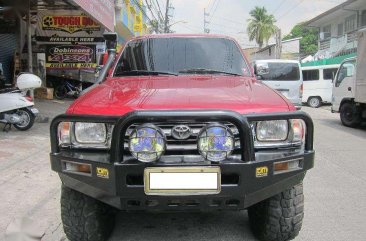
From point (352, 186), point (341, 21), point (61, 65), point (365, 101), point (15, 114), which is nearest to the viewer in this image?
point (352, 186)

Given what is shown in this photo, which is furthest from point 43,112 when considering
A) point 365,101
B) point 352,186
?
point 352,186

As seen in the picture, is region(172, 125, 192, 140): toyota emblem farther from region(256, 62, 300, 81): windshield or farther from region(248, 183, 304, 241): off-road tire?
region(256, 62, 300, 81): windshield

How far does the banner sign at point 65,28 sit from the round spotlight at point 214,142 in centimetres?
1331

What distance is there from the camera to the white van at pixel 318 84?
2064cm

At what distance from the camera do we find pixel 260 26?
63.3m

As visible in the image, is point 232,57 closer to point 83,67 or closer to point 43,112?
point 43,112

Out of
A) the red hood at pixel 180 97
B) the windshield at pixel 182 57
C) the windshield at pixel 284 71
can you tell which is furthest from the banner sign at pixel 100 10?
the red hood at pixel 180 97

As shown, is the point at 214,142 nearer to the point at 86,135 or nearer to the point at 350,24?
the point at 86,135

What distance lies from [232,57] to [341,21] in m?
28.7

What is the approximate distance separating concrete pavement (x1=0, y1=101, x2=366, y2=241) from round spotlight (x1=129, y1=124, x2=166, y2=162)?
49.2 inches

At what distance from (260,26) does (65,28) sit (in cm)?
5089

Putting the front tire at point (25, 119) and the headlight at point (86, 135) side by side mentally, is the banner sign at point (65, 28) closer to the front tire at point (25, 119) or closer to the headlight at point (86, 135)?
the front tire at point (25, 119)

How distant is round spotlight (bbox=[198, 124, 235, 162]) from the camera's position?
2928 millimetres

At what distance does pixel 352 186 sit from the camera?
576cm
